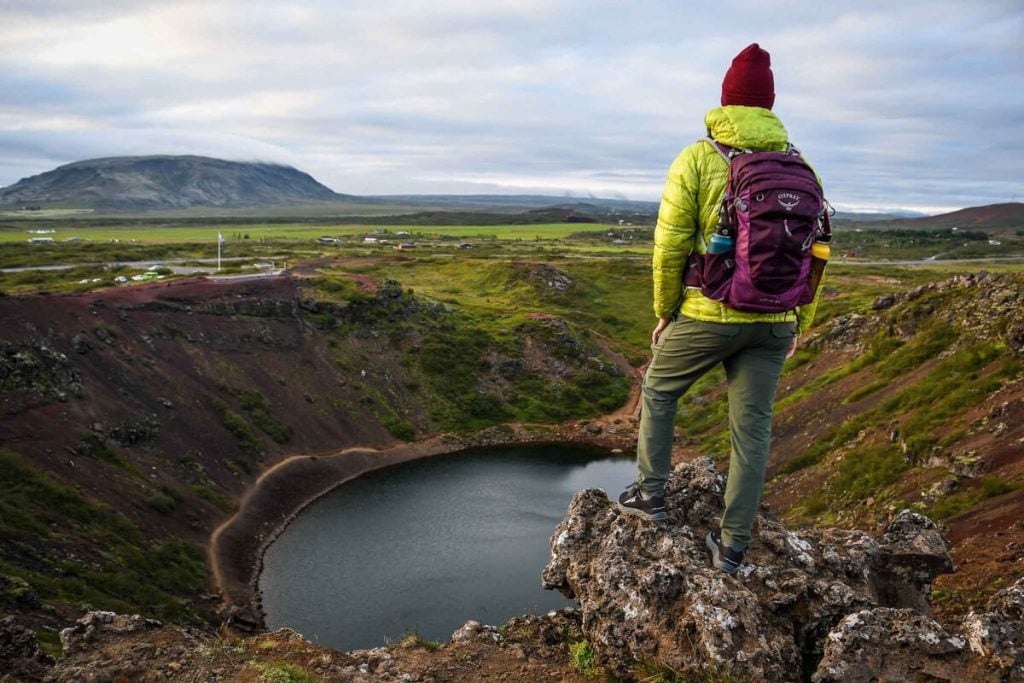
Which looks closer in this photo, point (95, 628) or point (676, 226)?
point (676, 226)

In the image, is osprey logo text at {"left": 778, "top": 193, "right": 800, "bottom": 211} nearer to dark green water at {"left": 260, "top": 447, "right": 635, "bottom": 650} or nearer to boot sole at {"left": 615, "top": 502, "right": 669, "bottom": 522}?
boot sole at {"left": 615, "top": 502, "right": 669, "bottom": 522}

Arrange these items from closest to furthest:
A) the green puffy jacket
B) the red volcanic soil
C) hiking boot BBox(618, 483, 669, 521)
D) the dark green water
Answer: the green puffy jacket < hiking boot BBox(618, 483, 669, 521) < the dark green water < the red volcanic soil

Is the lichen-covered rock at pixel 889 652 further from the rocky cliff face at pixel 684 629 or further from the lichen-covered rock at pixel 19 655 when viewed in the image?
the lichen-covered rock at pixel 19 655

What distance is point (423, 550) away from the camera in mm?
41031

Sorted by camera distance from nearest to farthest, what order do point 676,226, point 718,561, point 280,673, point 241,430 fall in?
point 676,226
point 718,561
point 280,673
point 241,430

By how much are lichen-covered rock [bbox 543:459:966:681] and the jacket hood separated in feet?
16.1

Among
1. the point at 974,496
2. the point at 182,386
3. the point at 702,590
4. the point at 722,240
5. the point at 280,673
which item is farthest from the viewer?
the point at 182,386

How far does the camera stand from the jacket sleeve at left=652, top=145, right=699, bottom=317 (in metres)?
7.17

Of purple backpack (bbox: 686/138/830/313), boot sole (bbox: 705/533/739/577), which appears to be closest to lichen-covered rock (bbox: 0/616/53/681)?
boot sole (bbox: 705/533/739/577)

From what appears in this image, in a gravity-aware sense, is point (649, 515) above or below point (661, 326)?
below

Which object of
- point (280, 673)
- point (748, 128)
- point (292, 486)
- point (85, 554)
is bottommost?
point (292, 486)

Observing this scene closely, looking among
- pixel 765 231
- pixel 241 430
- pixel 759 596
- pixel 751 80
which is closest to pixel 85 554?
pixel 241 430

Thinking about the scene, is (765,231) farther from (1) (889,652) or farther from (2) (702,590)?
(1) (889,652)

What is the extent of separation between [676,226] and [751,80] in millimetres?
1774
